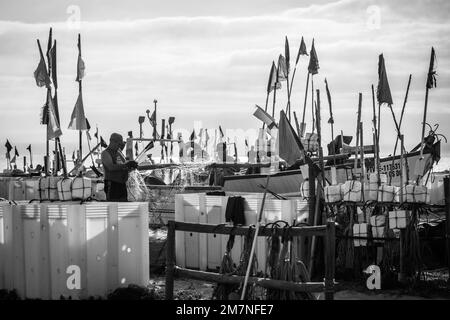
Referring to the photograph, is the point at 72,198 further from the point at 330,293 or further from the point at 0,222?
the point at 330,293

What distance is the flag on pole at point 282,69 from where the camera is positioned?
25280mm

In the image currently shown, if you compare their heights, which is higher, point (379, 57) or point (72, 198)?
point (379, 57)

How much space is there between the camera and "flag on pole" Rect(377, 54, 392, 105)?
51.0ft

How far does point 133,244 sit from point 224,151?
19.4 m

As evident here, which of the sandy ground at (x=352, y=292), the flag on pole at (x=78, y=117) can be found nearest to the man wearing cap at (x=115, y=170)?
the sandy ground at (x=352, y=292)

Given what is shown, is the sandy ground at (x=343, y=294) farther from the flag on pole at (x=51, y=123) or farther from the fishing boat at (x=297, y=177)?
the fishing boat at (x=297, y=177)

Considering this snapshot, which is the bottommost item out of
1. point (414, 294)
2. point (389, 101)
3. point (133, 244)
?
point (414, 294)

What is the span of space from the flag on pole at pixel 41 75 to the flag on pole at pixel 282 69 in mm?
11776

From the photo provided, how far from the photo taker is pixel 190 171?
23.0 m

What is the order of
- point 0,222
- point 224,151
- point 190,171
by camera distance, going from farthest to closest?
point 224,151 < point 190,171 < point 0,222

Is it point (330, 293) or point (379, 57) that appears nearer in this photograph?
point (330, 293)

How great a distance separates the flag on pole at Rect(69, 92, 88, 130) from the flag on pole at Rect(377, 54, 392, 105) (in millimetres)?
6414
